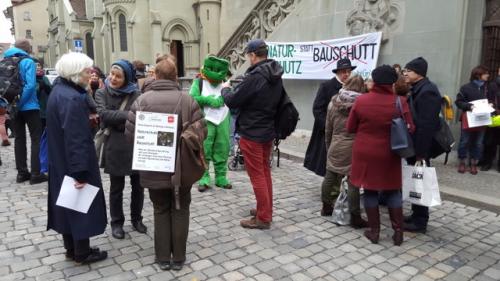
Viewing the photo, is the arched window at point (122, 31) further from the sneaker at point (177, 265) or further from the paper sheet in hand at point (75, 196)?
the sneaker at point (177, 265)

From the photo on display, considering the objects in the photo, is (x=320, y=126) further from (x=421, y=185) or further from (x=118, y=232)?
(x=118, y=232)

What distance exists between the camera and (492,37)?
23.1 ft

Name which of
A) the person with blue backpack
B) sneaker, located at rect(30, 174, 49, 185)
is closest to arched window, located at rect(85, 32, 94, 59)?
the person with blue backpack

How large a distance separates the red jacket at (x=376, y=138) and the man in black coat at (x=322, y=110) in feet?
3.66

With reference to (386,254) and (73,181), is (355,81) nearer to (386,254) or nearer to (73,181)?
(386,254)

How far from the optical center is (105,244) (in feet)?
13.5

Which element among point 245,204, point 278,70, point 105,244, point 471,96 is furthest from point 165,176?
point 471,96

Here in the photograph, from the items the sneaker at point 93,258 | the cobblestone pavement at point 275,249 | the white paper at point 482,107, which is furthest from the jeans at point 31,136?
the white paper at point 482,107

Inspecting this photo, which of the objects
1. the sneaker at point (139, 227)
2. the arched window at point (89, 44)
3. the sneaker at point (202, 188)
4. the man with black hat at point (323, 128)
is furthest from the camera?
the arched window at point (89, 44)

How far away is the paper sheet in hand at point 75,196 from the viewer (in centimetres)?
326

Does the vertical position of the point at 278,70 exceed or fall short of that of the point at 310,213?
it exceeds it

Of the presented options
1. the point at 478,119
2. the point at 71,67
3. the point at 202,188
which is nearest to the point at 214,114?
the point at 202,188

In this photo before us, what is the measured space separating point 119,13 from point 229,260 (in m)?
33.4

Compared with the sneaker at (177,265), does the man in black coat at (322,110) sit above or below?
above
